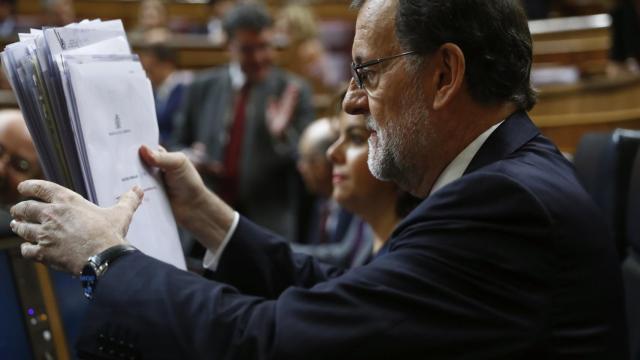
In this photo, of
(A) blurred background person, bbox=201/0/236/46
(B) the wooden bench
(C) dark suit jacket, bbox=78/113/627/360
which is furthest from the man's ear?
(A) blurred background person, bbox=201/0/236/46

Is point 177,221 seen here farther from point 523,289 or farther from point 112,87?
point 523,289

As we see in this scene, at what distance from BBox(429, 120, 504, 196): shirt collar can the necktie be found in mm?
2545

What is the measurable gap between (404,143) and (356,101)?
0.14 metres

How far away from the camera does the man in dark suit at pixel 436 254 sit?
1078 millimetres

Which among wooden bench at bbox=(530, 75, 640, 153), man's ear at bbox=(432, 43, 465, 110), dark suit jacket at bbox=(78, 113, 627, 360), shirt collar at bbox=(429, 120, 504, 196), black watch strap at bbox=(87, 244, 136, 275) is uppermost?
man's ear at bbox=(432, 43, 465, 110)

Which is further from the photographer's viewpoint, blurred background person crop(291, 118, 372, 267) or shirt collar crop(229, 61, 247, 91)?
shirt collar crop(229, 61, 247, 91)

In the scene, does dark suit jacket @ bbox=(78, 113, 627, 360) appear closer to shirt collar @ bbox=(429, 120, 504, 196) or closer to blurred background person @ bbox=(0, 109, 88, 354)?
shirt collar @ bbox=(429, 120, 504, 196)

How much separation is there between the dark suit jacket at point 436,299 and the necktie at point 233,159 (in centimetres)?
262

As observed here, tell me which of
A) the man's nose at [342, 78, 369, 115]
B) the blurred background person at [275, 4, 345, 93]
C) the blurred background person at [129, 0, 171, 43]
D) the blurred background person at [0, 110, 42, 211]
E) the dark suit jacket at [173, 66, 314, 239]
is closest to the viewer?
the man's nose at [342, 78, 369, 115]

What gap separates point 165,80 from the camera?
186 inches

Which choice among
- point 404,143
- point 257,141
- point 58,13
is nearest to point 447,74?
point 404,143

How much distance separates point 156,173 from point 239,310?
41 cm

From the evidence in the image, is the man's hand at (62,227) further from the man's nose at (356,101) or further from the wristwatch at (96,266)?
the man's nose at (356,101)

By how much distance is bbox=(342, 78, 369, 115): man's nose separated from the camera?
1.39 m
